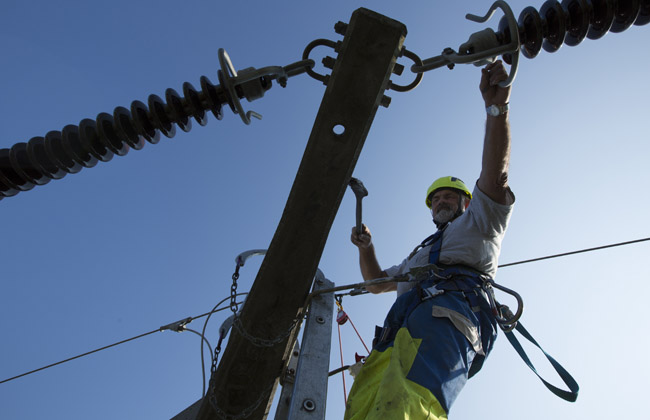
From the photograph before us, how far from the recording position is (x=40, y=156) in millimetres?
2418

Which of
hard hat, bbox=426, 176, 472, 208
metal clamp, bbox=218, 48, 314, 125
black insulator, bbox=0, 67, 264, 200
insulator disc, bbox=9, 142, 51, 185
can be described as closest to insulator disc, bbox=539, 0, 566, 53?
metal clamp, bbox=218, 48, 314, 125

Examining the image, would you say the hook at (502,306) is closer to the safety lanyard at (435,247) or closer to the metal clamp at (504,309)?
the metal clamp at (504,309)

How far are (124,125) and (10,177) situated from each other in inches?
24.3

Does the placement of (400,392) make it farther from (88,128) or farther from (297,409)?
(88,128)

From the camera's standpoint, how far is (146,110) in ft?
8.07

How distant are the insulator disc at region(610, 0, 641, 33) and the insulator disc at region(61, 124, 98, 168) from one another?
262 cm

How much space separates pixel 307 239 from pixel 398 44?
961 millimetres

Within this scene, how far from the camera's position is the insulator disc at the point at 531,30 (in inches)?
90.6

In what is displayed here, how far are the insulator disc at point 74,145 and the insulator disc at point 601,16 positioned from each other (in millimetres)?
2512

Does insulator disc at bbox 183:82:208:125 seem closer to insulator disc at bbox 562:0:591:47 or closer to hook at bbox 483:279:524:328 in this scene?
hook at bbox 483:279:524:328

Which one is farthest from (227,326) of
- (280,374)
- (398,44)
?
(398,44)

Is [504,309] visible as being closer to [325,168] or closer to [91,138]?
[325,168]

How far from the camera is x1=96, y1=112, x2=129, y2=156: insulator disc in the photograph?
7.95 feet

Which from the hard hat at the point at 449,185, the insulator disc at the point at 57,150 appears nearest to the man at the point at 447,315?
the hard hat at the point at 449,185
